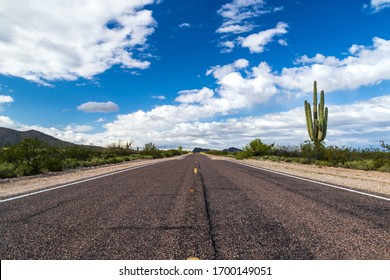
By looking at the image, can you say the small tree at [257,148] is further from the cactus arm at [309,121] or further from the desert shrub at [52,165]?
the desert shrub at [52,165]

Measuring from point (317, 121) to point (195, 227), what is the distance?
89.7 feet

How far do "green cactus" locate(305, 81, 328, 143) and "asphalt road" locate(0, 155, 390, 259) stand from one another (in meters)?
23.1

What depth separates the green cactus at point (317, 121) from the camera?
2756 centimetres

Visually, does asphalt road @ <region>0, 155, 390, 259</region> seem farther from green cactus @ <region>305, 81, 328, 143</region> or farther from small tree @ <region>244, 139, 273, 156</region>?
small tree @ <region>244, 139, 273, 156</region>

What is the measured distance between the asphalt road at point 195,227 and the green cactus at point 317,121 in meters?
23.1

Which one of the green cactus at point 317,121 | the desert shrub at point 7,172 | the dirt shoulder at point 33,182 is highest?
the green cactus at point 317,121

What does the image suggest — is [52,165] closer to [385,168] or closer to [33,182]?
[33,182]

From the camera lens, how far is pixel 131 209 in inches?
199

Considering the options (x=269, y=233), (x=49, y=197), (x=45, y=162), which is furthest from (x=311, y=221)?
(x=45, y=162)

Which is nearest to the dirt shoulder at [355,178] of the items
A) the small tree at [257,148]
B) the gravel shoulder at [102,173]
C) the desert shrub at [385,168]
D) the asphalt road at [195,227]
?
the gravel shoulder at [102,173]

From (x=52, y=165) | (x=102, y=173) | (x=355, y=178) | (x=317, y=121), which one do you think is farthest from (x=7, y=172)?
(x=317, y=121)

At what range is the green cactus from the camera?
90.4ft
